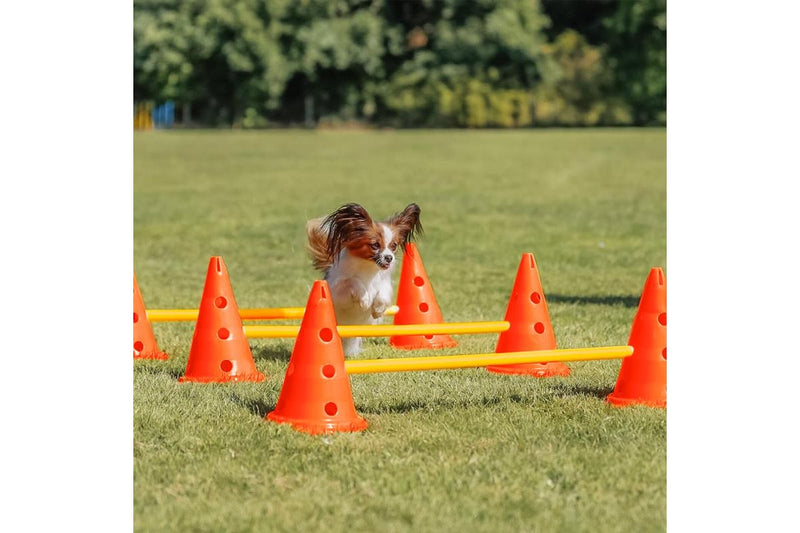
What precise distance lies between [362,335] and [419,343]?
5.11 ft

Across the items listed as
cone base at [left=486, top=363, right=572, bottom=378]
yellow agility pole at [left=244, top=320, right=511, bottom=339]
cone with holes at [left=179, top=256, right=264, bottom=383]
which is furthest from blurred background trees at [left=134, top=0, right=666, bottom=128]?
yellow agility pole at [left=244, top=320, right=511, bottom=339]

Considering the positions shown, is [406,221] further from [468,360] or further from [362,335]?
[468,360]

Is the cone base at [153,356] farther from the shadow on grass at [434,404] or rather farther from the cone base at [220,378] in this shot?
the shadow on grass at [434,404]

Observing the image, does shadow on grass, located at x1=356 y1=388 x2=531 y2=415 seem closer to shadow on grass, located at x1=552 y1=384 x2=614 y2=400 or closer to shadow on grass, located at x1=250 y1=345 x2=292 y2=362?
shadow on grass, located at x1=552 y1=384 x2=614 y2=400

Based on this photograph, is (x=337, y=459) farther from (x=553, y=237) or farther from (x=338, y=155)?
(x=338, y=155)

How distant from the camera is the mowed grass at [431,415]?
3941 millimetres

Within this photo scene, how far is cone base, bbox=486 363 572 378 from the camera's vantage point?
6.27m

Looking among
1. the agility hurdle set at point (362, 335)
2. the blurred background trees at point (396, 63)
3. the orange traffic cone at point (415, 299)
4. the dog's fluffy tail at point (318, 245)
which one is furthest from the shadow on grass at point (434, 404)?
the blurred background trees at point (396, 63)

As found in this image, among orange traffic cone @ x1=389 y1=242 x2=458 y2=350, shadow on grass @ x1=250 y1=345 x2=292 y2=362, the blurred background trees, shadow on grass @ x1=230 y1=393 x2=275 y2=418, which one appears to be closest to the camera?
shadow on grass @ x1=230 y1=393 x2=275 y2=418

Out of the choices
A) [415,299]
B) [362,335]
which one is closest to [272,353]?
[415,299]

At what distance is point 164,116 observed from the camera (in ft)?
178

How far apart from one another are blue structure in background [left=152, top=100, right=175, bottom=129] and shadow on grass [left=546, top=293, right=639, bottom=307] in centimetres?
4687

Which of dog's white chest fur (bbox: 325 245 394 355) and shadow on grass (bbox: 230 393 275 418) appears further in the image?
dog's white chest fur (bbox: 325 245 394 355)

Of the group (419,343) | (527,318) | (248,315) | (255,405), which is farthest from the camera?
(419,343)
